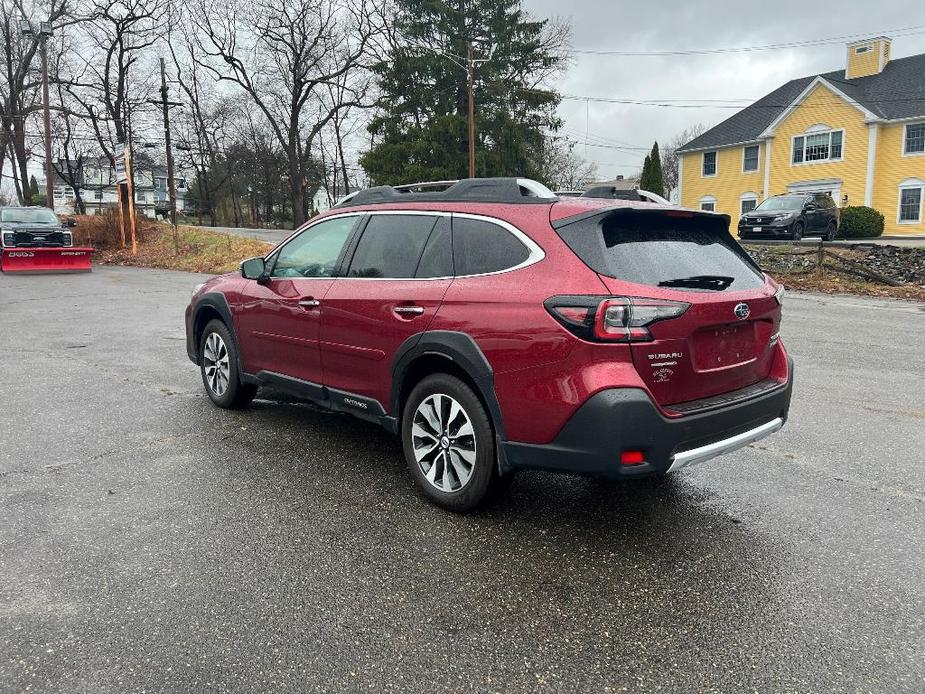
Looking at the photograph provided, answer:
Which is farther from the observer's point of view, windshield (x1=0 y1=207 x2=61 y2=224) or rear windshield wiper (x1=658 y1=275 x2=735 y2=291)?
windshield (x1=0 y1=207 x2=61 y2=224)

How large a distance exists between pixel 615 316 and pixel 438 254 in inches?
48.6

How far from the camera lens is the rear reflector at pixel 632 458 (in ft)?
10.2

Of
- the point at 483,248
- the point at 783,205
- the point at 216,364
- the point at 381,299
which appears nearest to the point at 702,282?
the point at 483,248

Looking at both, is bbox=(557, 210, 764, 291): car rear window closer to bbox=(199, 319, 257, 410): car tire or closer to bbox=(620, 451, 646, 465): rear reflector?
bbox=(620, 451, 646, 465): rear reflector

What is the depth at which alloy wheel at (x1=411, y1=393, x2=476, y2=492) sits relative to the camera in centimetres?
367

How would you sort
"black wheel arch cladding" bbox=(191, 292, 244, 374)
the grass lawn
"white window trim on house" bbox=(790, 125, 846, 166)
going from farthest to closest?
"white window trim on house" bbox=(790, 125, 846, 166)
the grass lawn
"black wheel arch cladding" bbox=(191, 292, 244, 374)

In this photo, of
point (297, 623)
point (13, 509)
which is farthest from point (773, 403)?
point (13, 509)

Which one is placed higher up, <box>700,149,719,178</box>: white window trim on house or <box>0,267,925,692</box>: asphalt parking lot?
<box>700,149,719,178</box>: white window trim on house

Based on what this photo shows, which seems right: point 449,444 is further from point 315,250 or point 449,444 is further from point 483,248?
point 315,250

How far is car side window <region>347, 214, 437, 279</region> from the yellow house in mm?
35393

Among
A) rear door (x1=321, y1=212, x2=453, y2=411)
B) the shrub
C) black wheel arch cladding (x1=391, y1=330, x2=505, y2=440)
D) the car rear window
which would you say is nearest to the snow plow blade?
rear door (x1=321, y1=212, x2=453, y2=411)

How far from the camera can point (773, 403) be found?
12.3 ft

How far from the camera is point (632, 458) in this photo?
123 inches

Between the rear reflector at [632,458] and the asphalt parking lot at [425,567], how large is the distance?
0.51m
